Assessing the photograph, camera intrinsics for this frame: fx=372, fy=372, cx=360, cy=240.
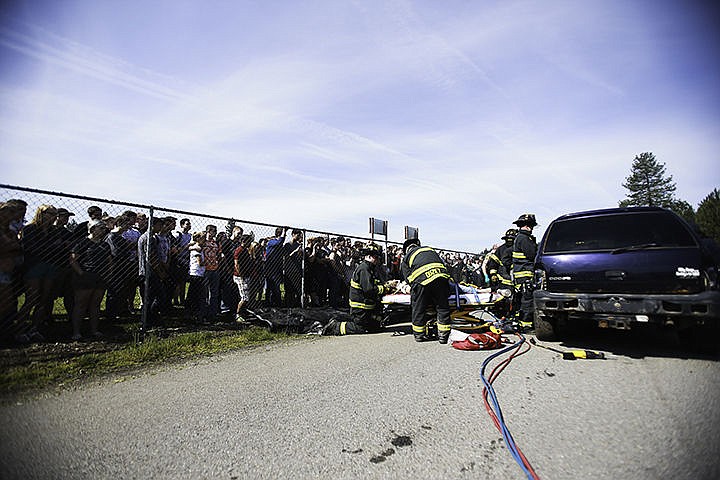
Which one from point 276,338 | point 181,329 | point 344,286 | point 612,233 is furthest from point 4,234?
point 612,233

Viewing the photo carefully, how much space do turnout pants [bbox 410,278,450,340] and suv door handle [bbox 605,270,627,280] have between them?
2.23 meters

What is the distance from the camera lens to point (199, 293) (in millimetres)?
7453

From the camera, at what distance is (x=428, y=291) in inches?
244

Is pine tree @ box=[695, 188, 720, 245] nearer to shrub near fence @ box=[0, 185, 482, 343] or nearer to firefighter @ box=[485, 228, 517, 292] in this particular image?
firefighter @ box=[485, 228, 517, 292]

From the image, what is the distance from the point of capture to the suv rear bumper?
3.98 m

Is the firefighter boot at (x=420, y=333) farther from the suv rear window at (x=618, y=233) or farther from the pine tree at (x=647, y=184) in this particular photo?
the pine tree at (x=647, y=184)

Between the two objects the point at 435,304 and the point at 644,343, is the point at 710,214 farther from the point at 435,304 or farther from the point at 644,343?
the point at 435,304

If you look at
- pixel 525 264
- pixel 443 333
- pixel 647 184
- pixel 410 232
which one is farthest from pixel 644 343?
pixel 647 184

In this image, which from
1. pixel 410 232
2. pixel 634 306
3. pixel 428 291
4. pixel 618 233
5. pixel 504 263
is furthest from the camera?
pixel 410 232

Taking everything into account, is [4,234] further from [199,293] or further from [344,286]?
[344,286]

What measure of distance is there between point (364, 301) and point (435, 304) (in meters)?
1.38

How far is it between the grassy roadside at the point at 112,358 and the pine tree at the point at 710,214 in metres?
43.9

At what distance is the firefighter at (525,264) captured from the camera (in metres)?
6.88

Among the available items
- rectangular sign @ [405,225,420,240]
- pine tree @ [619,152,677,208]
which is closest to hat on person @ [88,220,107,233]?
rectangular sign @ [405,225,420,240]
